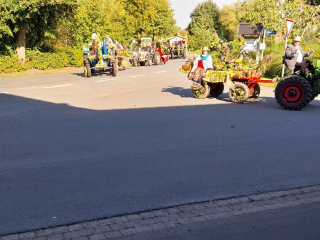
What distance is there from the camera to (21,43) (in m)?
28.3

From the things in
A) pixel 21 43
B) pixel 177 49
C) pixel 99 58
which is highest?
pixel 21 43

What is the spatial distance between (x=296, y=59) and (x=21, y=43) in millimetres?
20657

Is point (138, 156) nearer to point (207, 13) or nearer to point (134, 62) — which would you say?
point (134, 62)

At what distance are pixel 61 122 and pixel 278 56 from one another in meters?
15.3

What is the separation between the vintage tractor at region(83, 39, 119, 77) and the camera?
2266 cm

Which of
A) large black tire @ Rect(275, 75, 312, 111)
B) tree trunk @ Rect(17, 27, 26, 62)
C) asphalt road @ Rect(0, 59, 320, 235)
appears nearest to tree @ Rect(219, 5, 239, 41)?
tree trunk @ Rect(17, 27, 26, 62)

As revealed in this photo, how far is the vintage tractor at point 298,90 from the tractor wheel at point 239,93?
43.1 inches

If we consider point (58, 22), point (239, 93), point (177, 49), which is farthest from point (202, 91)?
point (177, 49)

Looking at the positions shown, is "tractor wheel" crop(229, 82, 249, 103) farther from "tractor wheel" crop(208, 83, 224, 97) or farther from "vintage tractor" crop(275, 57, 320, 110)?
"tractor wheel" crop(208, 83, 224, 97)

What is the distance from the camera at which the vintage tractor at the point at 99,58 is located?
74.3ft

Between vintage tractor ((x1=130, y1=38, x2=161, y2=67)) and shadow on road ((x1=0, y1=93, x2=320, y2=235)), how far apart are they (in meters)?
24.3

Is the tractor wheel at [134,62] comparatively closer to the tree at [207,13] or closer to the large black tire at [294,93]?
the large black tire at [294,93]

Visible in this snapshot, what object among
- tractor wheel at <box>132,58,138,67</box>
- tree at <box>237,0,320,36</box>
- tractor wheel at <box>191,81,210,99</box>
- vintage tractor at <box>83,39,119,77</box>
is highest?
tree at <box>237,0,320,36</box>

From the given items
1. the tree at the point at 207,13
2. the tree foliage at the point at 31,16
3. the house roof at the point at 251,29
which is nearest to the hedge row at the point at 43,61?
the tree foliage at the point at 31,16
